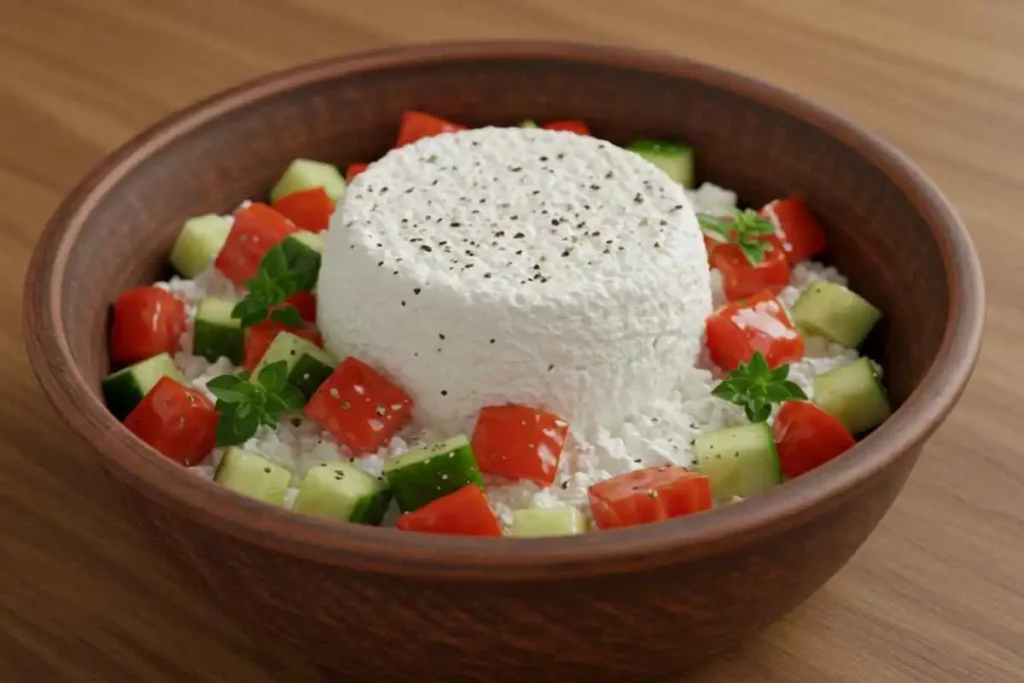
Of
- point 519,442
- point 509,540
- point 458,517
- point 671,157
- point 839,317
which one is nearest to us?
point 509,540

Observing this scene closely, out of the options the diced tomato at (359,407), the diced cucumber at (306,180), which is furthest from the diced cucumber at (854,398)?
the diced cucumber at (306,180)

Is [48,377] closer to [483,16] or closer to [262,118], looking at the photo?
[262,118]

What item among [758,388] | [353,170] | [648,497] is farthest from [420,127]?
[648,497]

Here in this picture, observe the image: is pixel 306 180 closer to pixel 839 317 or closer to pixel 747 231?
pixel 747 231

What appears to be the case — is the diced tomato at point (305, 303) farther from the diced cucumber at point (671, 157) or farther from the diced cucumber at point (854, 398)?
the diced cucumber at point (854, 398)

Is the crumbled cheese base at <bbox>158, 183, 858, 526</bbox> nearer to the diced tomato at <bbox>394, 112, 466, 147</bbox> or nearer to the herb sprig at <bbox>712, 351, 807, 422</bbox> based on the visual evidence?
the herb sprig at <bbox>712, 351, 807, 422</bbox>

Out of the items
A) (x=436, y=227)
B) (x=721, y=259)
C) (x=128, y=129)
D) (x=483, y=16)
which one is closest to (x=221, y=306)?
(x=436, y=227)
